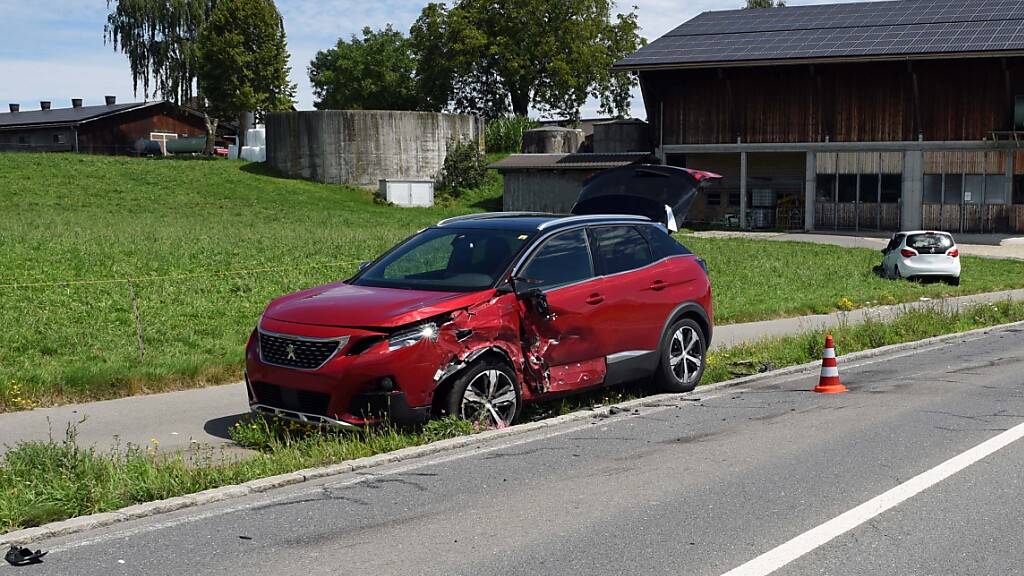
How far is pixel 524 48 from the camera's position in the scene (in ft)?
242

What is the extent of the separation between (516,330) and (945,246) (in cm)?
2103

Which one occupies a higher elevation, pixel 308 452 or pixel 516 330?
pixel 516 330

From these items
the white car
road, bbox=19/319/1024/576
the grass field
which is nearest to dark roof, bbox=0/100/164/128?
the grass field

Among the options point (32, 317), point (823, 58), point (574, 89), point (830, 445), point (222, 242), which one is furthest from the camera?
point (574, 89)

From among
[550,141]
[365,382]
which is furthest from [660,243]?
[550,141]

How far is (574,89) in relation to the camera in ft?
247

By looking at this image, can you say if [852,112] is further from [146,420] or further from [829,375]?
[146,420]

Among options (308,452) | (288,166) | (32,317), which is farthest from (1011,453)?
(288,166)

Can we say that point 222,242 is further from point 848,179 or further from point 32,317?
point 848,179

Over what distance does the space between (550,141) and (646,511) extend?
52.0 m

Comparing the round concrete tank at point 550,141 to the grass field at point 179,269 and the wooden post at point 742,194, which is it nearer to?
the grass field at point 179,269

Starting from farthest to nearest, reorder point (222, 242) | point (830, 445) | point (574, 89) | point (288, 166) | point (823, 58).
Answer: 1. point (574, 89)
2. point (288, 166)
3. point (823, 58)
4. point (222, 242)
5. point (830, 445)

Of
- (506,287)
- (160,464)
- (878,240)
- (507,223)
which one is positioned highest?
(507,223)

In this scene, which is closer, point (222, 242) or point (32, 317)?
point (32, 317)
